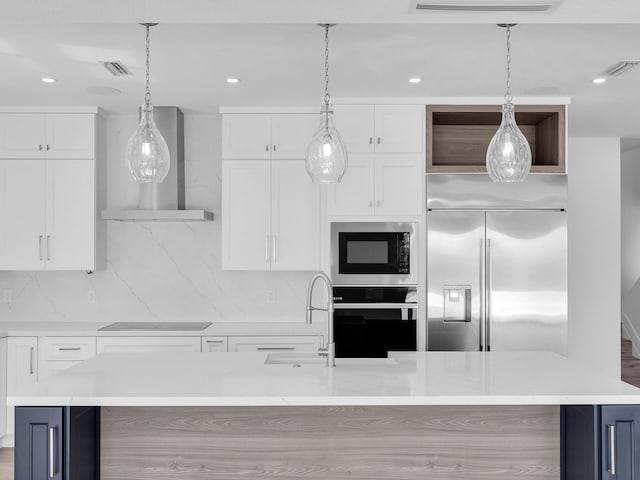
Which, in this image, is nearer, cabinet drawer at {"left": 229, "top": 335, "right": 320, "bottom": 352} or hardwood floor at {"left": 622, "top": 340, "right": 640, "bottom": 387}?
cabinet drawer at {"left": 229, "top": 335, "right": 320, "bottom": 352}

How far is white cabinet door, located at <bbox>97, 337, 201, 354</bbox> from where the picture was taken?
13.7 feet

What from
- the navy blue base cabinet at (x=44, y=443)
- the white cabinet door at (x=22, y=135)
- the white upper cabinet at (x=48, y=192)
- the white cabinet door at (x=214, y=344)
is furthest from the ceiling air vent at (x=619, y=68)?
the white cabinet door at (x=22, y=135)

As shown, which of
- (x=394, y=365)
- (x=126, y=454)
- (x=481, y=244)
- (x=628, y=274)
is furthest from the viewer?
(x=628, y=274)

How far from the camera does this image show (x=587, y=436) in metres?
2.24

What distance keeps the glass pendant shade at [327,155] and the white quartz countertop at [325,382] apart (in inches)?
34.5

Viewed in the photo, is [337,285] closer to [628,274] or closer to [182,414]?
[182,414]

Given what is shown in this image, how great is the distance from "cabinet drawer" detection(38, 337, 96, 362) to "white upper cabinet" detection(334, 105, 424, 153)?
233cm

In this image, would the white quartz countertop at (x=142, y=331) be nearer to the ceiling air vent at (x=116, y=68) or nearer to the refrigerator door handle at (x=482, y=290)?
the refrigerator door handle at (x=482, y=290)

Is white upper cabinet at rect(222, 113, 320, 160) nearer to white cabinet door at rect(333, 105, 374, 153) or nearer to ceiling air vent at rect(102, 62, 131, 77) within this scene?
white cabinet door at rect(333, 105, 374, 153)

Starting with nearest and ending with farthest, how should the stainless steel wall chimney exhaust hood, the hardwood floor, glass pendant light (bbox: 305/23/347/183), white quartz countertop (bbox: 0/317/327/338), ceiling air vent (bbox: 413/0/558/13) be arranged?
ceiling air vent (bbox: 413/0/558/13), glass pendant light (bbox: 305/23/347/183), white quartz countertop (bbox: 0/317/327/338), the stainless steel wall chimney exhaust hood, the hardwood floor

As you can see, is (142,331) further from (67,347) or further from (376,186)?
(376,186)

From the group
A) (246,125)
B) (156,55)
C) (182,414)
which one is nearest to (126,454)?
(182,414)

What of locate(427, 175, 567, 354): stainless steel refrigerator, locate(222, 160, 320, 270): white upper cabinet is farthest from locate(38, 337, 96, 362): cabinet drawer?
locate(427, 175, 567, 354): stainless steel refrigerator

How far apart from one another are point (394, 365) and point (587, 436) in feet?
2.79
